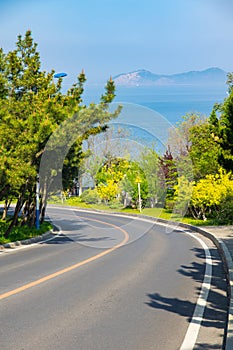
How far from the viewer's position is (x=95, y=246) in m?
20.0

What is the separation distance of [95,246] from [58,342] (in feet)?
44.0

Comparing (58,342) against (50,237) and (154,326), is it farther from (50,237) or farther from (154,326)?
(50,237)

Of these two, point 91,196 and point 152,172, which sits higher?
point 152,172

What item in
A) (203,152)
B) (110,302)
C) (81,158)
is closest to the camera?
(110,302)

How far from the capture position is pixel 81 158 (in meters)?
25.5

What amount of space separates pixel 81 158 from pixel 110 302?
16938 millimetres

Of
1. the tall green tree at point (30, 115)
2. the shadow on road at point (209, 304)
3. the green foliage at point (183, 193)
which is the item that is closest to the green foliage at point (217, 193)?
the green foliage at point (183, 193)

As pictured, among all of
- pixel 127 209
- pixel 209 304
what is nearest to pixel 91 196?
pixel 127 209

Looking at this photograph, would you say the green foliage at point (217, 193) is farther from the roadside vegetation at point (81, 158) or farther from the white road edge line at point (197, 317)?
the white road edge line at point (197, 317)

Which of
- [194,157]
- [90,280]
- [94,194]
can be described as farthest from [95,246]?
[94,194]

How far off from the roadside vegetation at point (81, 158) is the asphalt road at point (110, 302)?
5351mm

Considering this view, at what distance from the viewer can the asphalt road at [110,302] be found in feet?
22.1

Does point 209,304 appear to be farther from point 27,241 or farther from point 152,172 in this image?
point 152,172

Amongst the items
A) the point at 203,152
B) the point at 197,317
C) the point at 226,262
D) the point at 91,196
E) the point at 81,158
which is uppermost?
the point at 203,152
